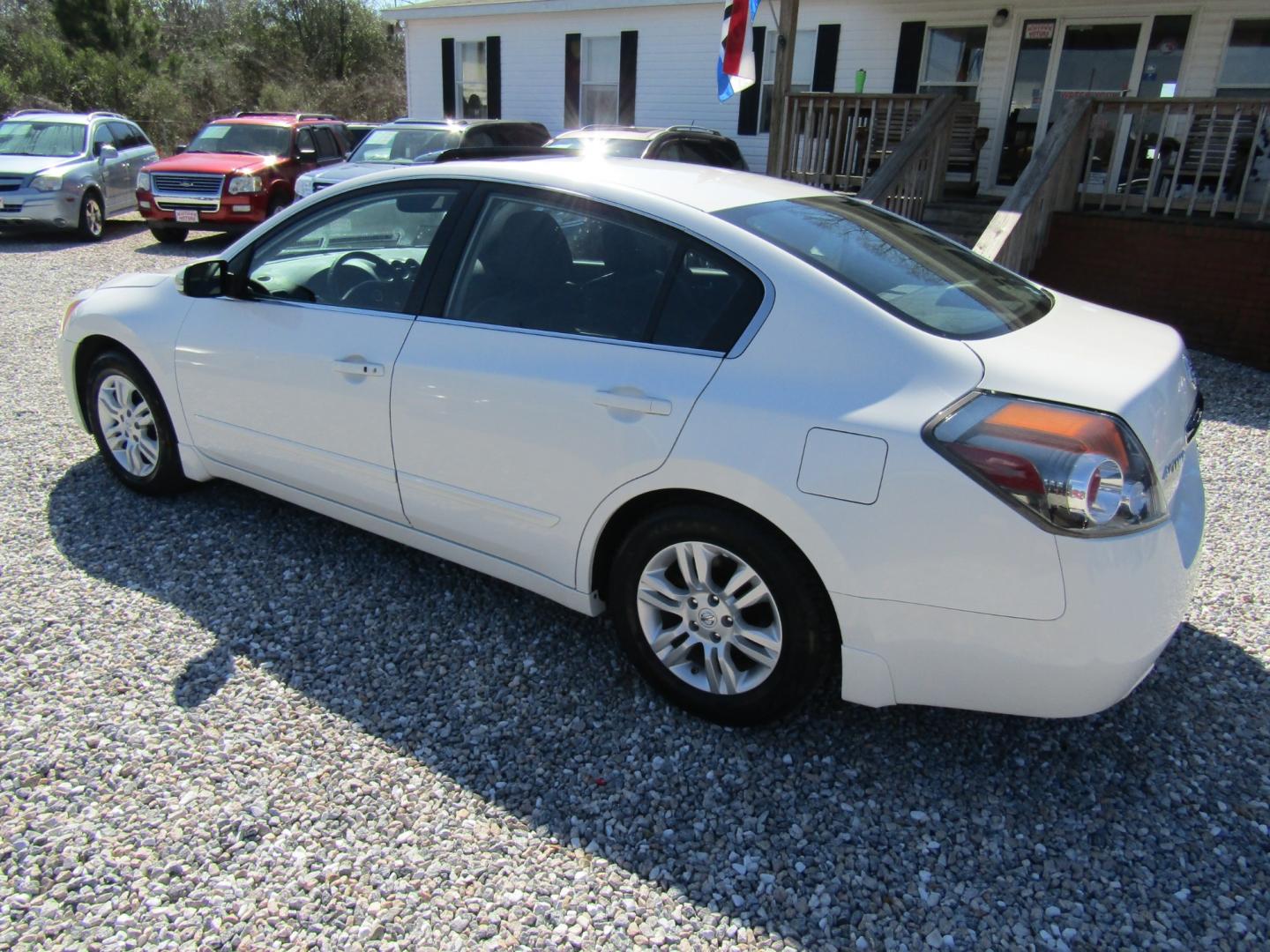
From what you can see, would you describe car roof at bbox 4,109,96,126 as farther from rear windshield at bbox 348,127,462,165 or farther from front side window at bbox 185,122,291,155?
rear windshield at bbox 348,127,462,165

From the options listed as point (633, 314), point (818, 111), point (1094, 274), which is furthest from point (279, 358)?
point (818, 111)

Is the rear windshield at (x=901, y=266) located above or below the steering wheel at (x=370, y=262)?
above

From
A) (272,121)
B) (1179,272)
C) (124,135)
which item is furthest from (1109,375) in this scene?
(124,135)

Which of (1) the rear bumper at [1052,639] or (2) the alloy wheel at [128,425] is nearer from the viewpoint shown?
(1) the rear bumper at [1052,639]

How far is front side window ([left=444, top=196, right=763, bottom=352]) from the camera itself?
2.66 meters

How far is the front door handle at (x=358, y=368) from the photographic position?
10.5ft

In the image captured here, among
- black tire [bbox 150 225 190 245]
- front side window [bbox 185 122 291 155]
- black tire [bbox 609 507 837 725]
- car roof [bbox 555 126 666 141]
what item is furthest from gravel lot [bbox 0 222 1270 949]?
front side window [bbox 185 122 291 155]

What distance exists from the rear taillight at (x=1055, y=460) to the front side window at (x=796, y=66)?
1265cm

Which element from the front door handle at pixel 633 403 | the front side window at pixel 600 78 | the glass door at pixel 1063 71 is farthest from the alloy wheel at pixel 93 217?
the front door handle at pixel 633 403

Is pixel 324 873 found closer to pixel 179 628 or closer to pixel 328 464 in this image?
pixel 179 628

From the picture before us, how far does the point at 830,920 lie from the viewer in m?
2.18

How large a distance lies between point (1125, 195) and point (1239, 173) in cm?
223

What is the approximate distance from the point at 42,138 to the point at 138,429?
12217 mm

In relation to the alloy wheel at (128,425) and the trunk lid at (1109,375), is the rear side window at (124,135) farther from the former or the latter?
the trunk lid at (1109,375)
